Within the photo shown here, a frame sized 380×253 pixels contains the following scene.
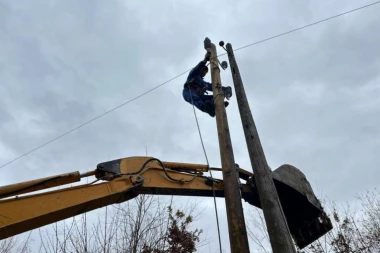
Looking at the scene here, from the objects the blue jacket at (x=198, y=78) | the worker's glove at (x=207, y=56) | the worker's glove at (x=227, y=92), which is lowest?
the worker's glove at (x=227, y=92)

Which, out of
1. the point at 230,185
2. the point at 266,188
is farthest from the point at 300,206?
the point at 230,185

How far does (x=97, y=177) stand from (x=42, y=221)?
735 mm

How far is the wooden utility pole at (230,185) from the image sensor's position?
3740 millimetres

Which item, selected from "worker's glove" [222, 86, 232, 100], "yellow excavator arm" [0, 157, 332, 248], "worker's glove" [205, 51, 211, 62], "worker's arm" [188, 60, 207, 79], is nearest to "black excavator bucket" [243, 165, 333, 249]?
"yellow excavator arm" [0, 157, 332, 248]

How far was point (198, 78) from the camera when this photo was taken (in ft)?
20.6

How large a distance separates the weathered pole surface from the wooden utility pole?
259 mm

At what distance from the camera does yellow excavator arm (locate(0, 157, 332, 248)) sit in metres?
3.26

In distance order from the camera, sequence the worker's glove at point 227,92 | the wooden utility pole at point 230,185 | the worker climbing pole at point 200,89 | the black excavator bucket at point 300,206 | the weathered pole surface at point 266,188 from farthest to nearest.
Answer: the worker climbing pole at point 200,89 → the worker's glove at point 227,92 → the black excavator bucket at point 300,206 → the wooden utility pole at point 230,185 → the weathered pole surface at point 266,188

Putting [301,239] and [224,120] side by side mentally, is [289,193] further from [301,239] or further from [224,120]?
[224,120]

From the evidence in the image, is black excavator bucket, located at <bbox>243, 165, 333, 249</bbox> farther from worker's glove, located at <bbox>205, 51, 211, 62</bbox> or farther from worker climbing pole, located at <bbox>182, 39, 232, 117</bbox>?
worker's glove, located at <bbox>205, 51, 211, 62</bbox>

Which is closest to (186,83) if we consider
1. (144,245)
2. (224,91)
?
(224,91)

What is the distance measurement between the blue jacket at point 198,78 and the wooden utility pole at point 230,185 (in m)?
0.44

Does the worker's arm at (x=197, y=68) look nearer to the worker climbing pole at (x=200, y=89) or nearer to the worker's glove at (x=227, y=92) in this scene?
the worker climbing pole at (x=200, y=89)

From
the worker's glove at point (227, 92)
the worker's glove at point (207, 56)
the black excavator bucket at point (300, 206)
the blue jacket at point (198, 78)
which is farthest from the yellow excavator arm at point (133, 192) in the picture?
the worker's glove at point (207, 56)
